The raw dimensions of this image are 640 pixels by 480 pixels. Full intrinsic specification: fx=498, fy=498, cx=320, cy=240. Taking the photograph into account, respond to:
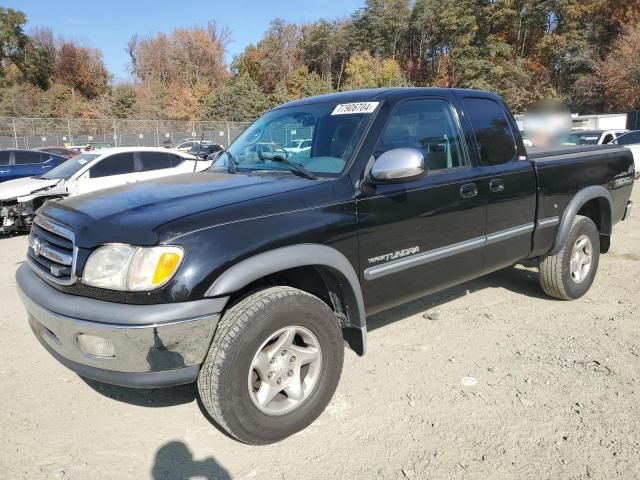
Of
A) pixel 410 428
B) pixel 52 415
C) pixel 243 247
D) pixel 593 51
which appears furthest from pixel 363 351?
pixel 593 51

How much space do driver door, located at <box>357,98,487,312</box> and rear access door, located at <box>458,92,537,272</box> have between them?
137mm

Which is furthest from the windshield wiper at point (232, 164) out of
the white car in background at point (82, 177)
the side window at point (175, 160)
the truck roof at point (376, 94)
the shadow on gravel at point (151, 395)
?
the side window at point (175, 160)

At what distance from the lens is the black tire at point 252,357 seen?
8.11ft

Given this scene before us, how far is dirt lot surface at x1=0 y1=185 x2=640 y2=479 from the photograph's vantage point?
8.45 ft

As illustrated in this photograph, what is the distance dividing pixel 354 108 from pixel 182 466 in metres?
2.44

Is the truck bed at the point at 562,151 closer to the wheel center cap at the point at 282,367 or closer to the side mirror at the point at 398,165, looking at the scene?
the side mirror at the point at 398,165

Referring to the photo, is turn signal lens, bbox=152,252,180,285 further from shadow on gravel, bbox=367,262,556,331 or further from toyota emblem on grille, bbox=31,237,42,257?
shadow on gravel, bbox=367,262,556,331

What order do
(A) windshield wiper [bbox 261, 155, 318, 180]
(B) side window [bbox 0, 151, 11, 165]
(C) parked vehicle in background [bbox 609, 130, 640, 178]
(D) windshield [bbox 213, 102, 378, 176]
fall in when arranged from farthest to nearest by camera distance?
(C) parked vehicle in background [bbox 609, 130, 640, 178] → (B) side window [bbox 0, 151, 11, 165] → (D) windshield [bbox 213, 102, 378, 176] → (A) windshield wiper [bbox 261, 155, 318, 180]

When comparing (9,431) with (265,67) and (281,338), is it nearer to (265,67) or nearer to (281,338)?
(281,338)

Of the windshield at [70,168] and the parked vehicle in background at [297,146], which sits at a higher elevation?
the parked vehicle in background at [297,146]

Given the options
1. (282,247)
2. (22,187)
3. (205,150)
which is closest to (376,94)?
(282,247)

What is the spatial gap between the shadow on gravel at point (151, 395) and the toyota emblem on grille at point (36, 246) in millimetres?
1066

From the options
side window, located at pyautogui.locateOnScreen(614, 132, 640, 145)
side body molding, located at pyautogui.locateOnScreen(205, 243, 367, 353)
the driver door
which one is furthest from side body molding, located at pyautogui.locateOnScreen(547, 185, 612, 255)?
side window, located at pyautogui.locateOnScreen(614, 132, 640, 145)

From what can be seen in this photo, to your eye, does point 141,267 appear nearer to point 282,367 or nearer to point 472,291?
point 282,367
